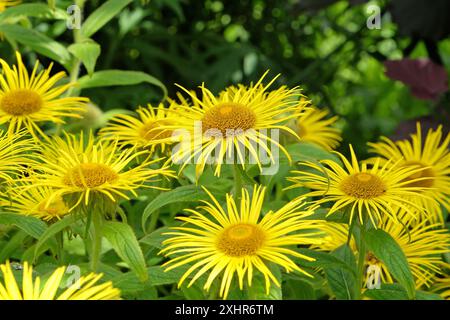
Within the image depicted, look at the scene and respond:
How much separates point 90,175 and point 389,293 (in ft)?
1.15

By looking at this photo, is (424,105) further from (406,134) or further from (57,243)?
(57,243)

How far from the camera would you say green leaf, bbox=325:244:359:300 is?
963 mm

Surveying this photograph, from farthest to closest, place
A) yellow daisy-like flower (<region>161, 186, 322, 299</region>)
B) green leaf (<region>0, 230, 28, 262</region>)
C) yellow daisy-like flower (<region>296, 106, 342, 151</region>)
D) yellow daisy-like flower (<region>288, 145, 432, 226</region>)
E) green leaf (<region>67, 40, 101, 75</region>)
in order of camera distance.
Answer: yellow daisy-like flower (<region>296, 106, 342, 151</region>) → green leaf (<region>67, 40, 101, 75</region>) → green leaf (<region>0, 230, 28, 262</region>) → yellow daisy-like flower (<region>288, 145, 432, 226</region>) → yellow daisy-like flower (<region>161, 186, 322, 299</region>)

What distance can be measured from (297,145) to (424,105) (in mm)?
1805

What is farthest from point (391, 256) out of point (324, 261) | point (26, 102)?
point (26, 102)

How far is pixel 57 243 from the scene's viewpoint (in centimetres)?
97

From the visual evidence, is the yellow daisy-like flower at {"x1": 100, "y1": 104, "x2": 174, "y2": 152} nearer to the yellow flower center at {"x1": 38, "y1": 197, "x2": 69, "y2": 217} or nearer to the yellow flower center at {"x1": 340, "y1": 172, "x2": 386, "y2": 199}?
the yellow flower center at {"x1": 38, "y1": 197, "x2": 69, "y2": 217}

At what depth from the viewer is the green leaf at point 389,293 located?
947mm

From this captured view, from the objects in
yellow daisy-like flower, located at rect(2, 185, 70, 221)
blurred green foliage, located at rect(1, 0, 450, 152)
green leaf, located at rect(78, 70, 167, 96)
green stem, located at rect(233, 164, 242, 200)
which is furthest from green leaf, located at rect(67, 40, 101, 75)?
blurred green foliage, located at rect(1, 0, 450, 152)

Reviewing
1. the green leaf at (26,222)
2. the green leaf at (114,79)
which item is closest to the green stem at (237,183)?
the green leaf at (26,222)

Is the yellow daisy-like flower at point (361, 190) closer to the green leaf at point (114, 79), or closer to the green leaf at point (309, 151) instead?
the green leaf at point (309, 151)

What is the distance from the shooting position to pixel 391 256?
2.90 feet

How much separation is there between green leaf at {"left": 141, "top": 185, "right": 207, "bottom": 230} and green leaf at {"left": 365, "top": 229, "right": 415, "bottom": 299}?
193 millimetres

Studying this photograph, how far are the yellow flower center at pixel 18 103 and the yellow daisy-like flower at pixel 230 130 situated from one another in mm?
215
